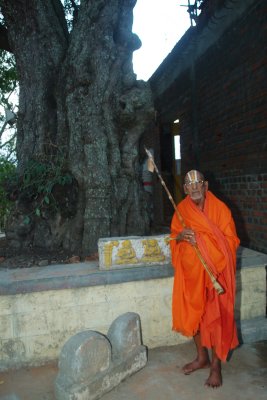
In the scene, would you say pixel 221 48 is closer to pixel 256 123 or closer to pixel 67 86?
pixel 256 123

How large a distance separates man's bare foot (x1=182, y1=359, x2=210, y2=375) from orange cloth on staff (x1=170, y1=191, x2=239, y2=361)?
297mm

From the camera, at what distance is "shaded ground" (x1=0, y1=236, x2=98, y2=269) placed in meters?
3.92

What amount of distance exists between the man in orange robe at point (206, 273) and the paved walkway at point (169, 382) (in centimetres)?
12

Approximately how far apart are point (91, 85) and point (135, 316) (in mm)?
2880

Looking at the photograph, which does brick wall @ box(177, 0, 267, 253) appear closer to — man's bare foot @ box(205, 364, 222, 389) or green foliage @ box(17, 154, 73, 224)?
man's bare foot @ box(205, 364, 222, 389)

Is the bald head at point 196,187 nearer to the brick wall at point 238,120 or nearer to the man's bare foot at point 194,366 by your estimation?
the man's bare foot at point 194,366

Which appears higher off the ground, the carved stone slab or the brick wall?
the brick wall

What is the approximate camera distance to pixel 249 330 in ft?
11.9

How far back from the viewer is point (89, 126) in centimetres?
434

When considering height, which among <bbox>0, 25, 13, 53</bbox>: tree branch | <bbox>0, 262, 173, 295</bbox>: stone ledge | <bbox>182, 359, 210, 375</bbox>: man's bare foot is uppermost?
<bbox>0, 25, 13, 53</bbox>: tree branch

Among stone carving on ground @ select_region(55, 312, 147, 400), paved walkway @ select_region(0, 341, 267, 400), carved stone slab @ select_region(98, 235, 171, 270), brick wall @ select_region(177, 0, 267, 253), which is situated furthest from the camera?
brick wall @ select_region(177, 0, 267, 253)

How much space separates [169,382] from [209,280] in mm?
944

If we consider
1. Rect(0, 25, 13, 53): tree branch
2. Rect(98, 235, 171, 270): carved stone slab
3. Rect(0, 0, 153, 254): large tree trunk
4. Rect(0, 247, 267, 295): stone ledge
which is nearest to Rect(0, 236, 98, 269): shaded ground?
Rect(0, 0, 153, 254): large tree trunk

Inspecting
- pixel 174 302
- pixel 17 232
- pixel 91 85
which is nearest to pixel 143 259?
pixel 174 302
